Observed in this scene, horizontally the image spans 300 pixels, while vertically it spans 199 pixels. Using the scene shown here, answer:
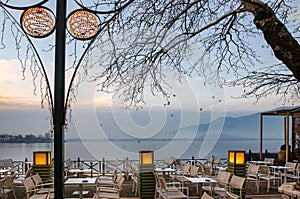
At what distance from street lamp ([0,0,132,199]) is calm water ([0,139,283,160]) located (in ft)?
1.99

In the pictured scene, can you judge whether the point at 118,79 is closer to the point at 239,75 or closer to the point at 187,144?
the point at 239,75

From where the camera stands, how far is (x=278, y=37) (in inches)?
113

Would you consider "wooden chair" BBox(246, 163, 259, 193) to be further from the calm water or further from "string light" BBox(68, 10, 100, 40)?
"string light" BBox(68, 10, 100, 40)

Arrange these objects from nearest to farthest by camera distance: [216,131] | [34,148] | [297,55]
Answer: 1. [297,55]
2. [216,131]
3. [34,148]

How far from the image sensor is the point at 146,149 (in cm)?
931

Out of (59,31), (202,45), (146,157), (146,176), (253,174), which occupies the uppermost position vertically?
(202,45)

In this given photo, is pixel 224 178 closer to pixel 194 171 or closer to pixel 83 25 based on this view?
pixel 194 171

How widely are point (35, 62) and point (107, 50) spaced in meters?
0.68

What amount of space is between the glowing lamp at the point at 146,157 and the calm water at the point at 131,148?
8.4 inches

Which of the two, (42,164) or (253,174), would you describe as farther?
(253,174)

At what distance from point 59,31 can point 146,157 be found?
7.43 meters

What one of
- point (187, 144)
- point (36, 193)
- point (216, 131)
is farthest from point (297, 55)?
point (36, 193)

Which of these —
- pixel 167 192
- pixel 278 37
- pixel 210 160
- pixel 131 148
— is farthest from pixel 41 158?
pixel 278 37

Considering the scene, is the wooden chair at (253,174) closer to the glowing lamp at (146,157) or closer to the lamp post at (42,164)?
the glowing lamp at (146,157)
